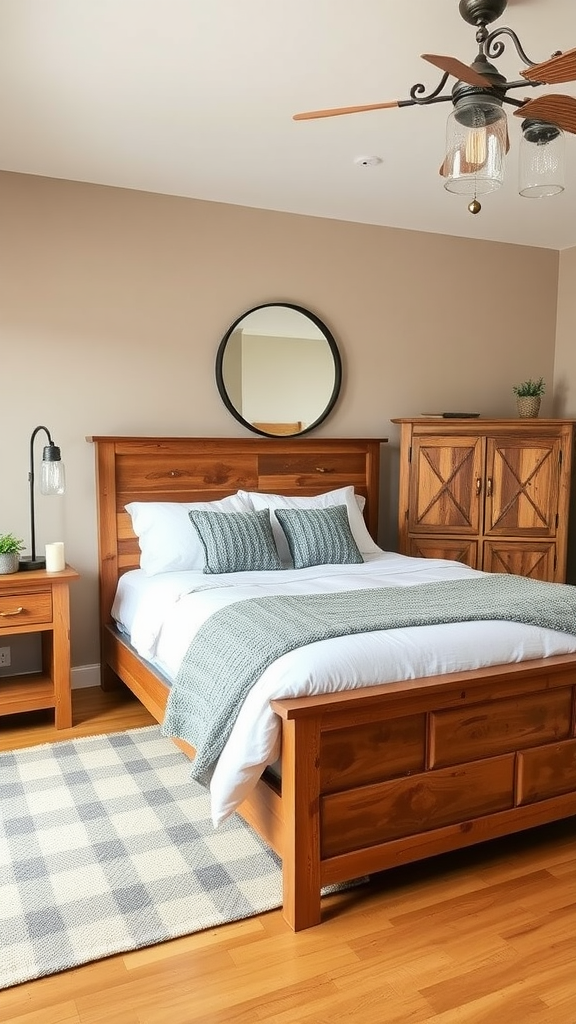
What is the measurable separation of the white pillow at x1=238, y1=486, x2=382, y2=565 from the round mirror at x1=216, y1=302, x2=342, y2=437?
1.52 feet

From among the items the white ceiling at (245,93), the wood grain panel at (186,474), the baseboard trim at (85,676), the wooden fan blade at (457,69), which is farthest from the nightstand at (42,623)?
the wooden fan blade at (457,69)

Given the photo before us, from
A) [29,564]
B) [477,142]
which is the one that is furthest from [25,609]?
[477,142]

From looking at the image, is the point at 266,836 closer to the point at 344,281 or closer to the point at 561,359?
the point at 344,281

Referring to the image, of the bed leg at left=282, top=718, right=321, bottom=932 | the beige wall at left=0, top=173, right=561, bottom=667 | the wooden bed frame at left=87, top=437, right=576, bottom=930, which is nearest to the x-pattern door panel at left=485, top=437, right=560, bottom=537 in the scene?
the beige wall at left=0, top=173, right=561, bottom=667

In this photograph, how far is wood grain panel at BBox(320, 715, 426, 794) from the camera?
216 cm

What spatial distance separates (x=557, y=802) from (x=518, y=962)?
0.67 meters

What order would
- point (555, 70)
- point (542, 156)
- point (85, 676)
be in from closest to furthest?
1. point (555, 70)
2. point (542, 156)
3. point (85, 676)

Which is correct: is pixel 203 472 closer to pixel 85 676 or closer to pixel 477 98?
pixel 85 676

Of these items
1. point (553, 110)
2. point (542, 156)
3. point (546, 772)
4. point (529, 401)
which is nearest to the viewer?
point (553, 110)

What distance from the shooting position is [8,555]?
3.49m

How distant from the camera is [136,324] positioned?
13.3 feet

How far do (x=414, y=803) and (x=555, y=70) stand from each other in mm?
1968

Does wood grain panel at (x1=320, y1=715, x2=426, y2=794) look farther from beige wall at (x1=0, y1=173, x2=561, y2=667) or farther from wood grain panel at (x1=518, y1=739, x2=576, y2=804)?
beige wall at (x1=0, y1=173, x2=561, y2=667)

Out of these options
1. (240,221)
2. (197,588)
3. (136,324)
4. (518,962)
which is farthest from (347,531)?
(518,962)
